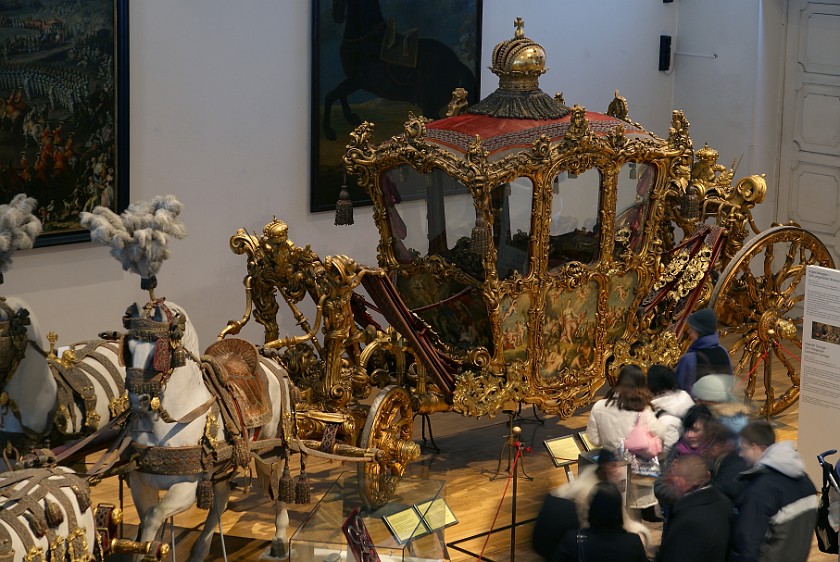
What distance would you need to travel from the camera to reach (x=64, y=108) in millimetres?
7605

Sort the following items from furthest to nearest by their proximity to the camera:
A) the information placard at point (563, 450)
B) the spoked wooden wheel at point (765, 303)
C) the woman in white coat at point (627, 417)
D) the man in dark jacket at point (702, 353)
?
the spoked wooden wheel at point (765, 303) < the man in dark jacket at point (702, 353) < the woman in white coat at point (627, 417) < the information placard at point (563, 450)

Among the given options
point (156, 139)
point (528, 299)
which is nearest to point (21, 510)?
point (528, 299)

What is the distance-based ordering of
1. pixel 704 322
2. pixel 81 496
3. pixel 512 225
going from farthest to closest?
pixel 704 322
pixel 512 225
pixel 81 496

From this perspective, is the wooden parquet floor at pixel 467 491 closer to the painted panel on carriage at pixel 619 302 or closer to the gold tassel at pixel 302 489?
the gold tassel at pixel 302 489

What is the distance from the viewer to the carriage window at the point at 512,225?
6859mm

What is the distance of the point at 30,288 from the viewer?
24.9ft

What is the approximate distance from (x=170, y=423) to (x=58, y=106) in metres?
3.07

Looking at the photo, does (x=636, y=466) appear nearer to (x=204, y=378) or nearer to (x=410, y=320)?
(x=410, y=320)

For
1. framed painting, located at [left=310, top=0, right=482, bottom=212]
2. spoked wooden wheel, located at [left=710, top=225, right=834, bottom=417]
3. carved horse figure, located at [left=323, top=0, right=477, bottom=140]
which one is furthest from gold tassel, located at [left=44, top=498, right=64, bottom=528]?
carved horse figure, located at [left=323, top=0, right=477, bottom=140]

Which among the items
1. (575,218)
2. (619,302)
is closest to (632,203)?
(575,218)

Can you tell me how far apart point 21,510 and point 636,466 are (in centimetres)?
312

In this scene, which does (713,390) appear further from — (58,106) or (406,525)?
(58,106)

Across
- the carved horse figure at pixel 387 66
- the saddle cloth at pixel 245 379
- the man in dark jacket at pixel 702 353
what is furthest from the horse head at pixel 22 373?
the carved horse figure at pixel 387 66

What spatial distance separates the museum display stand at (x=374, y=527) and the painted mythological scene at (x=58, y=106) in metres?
3.06
